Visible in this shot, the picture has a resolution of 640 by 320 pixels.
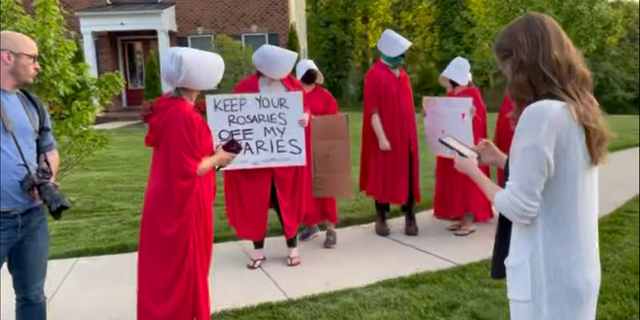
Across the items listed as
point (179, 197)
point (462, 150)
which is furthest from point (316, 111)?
point (462, 150)

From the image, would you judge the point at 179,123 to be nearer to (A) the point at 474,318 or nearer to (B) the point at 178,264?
(B) the point at 178,264

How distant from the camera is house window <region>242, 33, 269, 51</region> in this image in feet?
12.3

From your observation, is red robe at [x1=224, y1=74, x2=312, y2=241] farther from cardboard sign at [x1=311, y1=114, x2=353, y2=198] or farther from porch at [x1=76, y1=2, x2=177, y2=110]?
porch at [x1=76, y1=2, x2=177, y2=110]

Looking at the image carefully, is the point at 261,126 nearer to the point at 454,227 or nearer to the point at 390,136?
the point at 390,136

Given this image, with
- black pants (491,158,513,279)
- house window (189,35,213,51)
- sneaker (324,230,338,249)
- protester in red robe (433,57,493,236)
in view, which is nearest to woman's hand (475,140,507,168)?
black pants (491,158,513,279)

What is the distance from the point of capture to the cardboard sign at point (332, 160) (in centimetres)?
534

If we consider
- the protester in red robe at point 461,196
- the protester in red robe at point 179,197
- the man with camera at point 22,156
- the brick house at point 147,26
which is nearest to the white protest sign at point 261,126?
the brick house at point 147,26

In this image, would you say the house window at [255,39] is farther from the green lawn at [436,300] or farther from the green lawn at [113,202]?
the green lawn at [436,300]

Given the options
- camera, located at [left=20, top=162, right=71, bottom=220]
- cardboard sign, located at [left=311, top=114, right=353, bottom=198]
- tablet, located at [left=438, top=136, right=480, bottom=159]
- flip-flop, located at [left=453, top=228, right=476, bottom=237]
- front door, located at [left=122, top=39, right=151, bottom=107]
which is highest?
front door, located at [left=122, top=39, right=151, bottom=107]

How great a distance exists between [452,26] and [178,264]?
275 centimetres

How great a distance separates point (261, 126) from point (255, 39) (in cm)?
69

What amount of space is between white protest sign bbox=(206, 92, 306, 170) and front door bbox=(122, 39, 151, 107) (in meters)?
0.49

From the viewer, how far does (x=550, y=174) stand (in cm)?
224

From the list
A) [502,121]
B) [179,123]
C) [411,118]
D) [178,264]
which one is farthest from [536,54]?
[502,121]
